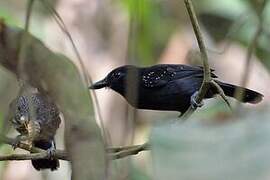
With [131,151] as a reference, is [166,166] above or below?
above

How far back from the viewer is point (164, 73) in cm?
250

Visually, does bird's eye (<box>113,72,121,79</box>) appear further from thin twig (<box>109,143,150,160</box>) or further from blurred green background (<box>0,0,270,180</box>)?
thin twig (<box>109,143,150,160</box>)

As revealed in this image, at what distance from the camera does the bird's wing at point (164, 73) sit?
238 centimetres

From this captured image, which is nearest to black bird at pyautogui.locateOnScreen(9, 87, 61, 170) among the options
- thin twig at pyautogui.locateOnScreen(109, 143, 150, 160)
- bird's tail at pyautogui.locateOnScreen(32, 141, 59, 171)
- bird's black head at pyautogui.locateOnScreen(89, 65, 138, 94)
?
bird's tail at pyautogui.locateOnScreen(32, 141, 59, 171)

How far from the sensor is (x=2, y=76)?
11.0 feet

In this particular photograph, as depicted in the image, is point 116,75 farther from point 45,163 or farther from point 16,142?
point 16,142

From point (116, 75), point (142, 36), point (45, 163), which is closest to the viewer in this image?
point (142, 36)

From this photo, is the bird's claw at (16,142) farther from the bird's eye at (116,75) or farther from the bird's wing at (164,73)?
the bird's wing at (164,73)

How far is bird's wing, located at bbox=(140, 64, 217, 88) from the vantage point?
238 cm

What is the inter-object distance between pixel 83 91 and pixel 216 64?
3.46m

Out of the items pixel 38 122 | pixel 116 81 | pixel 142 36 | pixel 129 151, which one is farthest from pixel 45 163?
pixel 129 151

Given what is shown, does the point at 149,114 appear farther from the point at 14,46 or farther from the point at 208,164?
the point at 208,164

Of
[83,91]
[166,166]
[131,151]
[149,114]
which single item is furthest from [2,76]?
[166,166]

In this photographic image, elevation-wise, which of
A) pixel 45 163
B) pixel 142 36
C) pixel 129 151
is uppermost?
pixel 142 36
